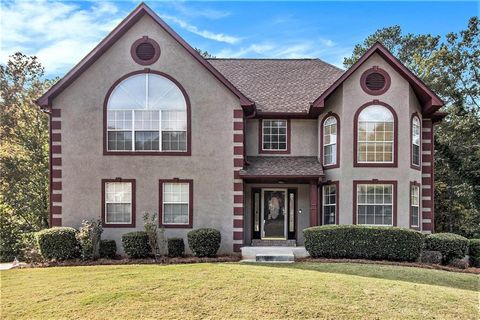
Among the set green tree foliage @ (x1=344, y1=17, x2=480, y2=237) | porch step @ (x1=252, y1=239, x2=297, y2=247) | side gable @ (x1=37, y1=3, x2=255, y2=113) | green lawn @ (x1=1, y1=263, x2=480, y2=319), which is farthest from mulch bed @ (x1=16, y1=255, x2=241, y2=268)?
green tree foliage @ (x1=344, y1=17, x2=480, y2=237)

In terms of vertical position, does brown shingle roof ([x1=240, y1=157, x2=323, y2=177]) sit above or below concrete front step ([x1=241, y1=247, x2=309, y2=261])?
above

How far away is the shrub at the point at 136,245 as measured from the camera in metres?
15.6

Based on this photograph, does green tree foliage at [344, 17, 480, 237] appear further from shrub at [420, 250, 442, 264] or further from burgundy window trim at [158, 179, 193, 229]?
burgundy window trim at [158, 179, 193, 229]

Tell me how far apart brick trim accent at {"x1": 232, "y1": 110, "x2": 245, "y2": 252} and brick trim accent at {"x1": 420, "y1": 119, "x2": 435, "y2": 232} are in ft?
26.7

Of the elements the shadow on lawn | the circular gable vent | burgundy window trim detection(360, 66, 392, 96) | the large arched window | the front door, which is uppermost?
the circular gable vent

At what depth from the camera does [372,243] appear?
48.9 ft

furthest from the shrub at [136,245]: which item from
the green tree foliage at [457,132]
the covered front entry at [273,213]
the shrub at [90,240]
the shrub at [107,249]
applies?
the green tree foliage at [457,132]

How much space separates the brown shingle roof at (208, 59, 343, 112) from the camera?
62.9 feet

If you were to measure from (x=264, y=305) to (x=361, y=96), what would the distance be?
35.2 ft

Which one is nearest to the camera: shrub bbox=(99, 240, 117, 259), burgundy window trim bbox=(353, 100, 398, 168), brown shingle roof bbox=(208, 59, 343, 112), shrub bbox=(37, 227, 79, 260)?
shrub bbox=(37, 227, 79, 260)

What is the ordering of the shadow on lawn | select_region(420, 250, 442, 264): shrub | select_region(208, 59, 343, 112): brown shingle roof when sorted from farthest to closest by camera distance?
select_region(208, 59, 343, 112): brown shingle roof < select_region(420, 250, 442, 264): shrub < the shadow on lawn

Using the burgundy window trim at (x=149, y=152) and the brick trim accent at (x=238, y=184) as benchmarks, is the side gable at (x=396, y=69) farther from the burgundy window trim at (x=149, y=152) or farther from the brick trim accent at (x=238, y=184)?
the burgundy window trim at (x=149, y=152)

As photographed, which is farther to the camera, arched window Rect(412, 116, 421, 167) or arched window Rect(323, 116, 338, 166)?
arched window Rect(412, 116, 421, 167)

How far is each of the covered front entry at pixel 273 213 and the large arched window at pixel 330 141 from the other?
2.07m
